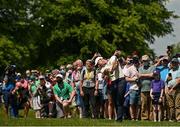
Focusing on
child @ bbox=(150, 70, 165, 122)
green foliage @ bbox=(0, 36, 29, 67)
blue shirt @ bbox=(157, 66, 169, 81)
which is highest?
green foliage @ bbox=(0, 36, 29, 67)

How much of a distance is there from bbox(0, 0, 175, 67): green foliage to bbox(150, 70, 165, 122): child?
104 ft

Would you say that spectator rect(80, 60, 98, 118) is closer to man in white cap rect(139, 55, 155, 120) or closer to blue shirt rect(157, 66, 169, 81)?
man in white cap rect(139, 55, 155, 120)

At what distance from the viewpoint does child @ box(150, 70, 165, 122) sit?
2097 cm

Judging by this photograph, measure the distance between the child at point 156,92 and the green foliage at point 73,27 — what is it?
31577 mm

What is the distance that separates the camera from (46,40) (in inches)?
2153

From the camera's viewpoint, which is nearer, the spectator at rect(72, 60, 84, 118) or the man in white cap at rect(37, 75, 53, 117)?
the spectator at rect(72, 60, 84, 118)

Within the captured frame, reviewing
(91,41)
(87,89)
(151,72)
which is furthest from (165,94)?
(91,41)

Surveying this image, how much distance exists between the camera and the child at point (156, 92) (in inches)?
826

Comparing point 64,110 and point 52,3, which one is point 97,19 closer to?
point 52,3

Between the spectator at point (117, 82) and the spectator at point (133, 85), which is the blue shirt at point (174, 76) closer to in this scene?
the spectator at point (133, 85)

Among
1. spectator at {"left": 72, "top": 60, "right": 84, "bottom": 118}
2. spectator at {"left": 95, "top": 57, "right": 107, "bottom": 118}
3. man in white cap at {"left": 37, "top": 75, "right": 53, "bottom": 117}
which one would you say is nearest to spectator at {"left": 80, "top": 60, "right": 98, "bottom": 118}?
spectator at {"left": 95, "top": 57, "right": 107, "bottom": 118}

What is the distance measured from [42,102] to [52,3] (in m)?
30.2

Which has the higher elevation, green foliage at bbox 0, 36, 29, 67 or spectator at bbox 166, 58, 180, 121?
green foliage at bbox 0, 36, 29, 67

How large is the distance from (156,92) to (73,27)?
34.0 metres
